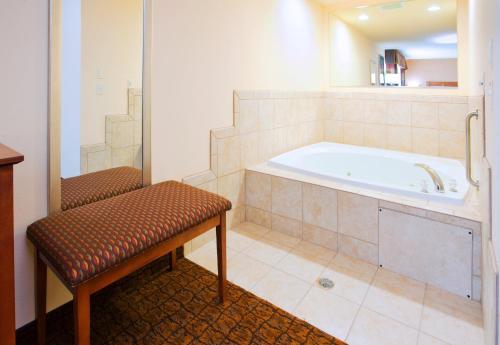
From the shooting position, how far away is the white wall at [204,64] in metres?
1.91

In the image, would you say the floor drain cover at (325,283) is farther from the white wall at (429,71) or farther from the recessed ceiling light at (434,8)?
the recessed ceiling light at (434,8)

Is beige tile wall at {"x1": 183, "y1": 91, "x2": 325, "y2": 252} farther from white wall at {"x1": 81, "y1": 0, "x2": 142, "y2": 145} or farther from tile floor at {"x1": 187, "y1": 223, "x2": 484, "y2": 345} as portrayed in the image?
white wall at {"x1": 81, "y1": 0, "x2": 142, "y2": 145}

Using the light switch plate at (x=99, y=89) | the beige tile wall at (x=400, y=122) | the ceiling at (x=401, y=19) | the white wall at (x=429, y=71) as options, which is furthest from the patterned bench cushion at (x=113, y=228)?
the ceiling at (x=401, y=19)

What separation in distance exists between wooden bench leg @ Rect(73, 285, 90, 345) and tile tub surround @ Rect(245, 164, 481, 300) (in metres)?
1.62

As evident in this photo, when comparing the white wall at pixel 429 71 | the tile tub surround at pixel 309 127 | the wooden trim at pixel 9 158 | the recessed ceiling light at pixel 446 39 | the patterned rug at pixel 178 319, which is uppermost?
the recessed ceiling light at pixel 446 39

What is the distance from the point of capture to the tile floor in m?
1.47

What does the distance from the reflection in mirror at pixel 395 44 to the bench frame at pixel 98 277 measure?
107 inches

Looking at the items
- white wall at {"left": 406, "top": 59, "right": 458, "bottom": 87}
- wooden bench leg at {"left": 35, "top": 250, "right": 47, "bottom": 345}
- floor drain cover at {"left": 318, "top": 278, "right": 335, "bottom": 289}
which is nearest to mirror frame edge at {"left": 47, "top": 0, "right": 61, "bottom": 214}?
wooden bench leg at {"left": 35, "top": 250, "right": 47, "bottom": 345}

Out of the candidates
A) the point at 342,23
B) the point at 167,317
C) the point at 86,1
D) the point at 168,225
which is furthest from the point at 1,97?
the point at 342,23

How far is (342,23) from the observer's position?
368cm

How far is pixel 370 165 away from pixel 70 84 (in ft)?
8.90

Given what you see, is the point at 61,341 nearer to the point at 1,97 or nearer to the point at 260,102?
the point at 1,97

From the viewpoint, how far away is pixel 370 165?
3.17 metres

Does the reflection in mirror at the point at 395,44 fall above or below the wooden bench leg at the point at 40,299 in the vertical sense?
above
